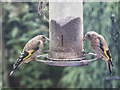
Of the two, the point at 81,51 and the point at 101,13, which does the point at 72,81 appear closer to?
the point at 101,13

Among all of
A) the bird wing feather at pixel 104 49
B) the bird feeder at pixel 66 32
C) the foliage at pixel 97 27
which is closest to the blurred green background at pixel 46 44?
the foliage at pixel 97 27

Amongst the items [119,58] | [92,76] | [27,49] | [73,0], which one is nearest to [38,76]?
[92,76]

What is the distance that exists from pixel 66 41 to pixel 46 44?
2956mm

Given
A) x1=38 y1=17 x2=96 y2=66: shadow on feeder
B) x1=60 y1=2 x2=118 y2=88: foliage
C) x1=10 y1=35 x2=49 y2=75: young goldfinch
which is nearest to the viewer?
x1=38 y1=17 x2=96 y2=66: shadow on feeder

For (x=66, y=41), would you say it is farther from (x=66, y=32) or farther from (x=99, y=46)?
(x=99, y=46)

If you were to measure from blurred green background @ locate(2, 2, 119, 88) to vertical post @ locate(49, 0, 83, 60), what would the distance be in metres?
1.98

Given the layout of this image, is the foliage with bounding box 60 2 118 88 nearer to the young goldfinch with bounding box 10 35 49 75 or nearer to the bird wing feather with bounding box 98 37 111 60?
the bird wing feather with bounding box 98 37 111 60

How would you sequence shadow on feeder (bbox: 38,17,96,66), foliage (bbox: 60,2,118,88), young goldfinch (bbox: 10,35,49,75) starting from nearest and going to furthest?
shadow on feeder (bbox: 38,17,96,66), young goldfinch (bbox: 10,35,49,75), foliage (bbox: 60,2,118,88)

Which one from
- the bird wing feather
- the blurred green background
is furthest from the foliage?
the bird wing feather

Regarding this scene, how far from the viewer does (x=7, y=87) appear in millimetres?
8172

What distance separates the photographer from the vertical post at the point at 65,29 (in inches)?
155

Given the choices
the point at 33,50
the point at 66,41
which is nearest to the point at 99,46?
the point at 66,41

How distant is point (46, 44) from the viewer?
6898 mm

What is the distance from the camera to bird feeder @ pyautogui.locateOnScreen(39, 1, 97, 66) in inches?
155
